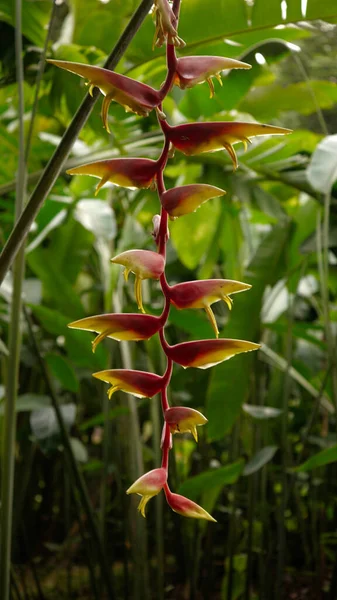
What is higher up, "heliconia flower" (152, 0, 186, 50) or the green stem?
"heliconia flower" (152, 0, 186, 50)

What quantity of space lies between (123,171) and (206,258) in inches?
25.8

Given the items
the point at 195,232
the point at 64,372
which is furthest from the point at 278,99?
the point at 64,372

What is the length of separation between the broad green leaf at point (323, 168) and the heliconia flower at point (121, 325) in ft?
→ 1.26

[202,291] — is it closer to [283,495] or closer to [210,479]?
[210,479]

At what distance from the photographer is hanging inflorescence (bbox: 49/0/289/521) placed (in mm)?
169

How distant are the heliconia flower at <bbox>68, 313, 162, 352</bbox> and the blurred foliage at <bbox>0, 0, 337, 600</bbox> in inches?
12.2

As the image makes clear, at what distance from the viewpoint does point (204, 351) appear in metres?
0.18

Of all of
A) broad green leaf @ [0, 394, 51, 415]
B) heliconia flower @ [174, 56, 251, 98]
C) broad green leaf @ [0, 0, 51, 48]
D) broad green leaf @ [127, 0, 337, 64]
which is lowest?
broad green leaf @ [0, 394, 51, 415]

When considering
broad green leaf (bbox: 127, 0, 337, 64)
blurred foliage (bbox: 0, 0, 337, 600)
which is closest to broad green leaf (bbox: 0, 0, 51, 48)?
blurred foliage (bbox: 0, 0, 337, 600)

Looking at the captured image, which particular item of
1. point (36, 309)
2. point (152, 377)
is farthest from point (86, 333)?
point (152, 377)

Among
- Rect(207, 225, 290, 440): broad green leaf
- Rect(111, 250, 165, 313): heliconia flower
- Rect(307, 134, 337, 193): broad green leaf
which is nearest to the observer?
Rect(111, 250, 165, 313): heliconia flower

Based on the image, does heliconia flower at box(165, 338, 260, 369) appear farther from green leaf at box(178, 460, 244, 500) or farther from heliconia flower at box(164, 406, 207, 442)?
green leaf at box(178, 460, 244, 500)

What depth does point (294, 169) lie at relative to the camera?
830 millimetres

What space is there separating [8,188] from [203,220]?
0.39 metres
